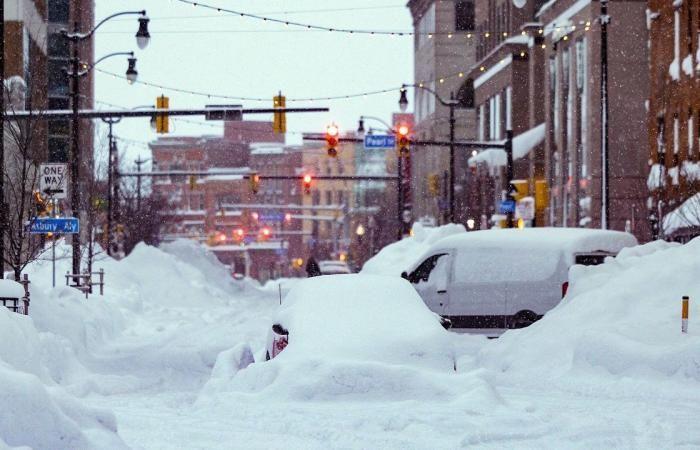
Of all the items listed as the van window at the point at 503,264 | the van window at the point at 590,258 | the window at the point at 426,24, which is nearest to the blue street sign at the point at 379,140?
the van window at the point at 503,264

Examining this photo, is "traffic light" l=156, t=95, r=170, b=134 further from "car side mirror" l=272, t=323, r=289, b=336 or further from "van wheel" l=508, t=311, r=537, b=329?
"car side mirror" l=272, t=323, r=289, b=336

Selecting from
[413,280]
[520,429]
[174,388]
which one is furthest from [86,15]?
[520,429]

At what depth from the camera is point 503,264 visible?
24.2m

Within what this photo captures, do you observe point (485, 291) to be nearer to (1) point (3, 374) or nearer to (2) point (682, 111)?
(1) point (3, 374)

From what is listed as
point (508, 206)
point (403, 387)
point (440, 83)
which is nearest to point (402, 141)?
point (508, 206)

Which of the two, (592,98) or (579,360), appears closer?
(579,360)

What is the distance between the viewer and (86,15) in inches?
3361

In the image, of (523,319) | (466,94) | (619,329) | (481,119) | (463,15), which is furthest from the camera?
(463,15)

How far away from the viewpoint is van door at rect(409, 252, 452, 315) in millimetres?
24828

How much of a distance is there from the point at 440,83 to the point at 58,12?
46156 mm

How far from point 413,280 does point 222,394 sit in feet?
41.6

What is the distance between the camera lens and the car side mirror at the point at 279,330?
14.6 metres

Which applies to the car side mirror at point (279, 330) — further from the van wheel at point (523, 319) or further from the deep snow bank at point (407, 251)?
the deep snow bank at point (407, 251)

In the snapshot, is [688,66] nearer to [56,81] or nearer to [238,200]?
[56,81]
